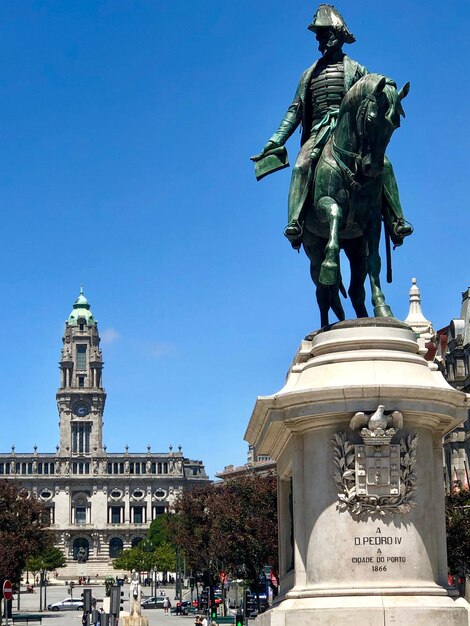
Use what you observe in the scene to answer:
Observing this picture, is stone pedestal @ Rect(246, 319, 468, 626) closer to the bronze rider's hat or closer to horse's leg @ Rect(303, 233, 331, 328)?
horse's leg @ Rect(303, 233, 331, 328)

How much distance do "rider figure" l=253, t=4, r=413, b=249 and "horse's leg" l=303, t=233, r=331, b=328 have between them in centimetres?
19

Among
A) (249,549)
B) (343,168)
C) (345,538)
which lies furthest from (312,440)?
(249,549)

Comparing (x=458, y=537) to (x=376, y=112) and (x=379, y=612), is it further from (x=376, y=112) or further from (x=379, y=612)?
(x=379, y=612)

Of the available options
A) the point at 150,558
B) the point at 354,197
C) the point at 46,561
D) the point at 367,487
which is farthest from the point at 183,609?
the point at 367,487

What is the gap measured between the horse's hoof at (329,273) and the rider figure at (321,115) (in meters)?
0.88

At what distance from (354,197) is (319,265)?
112 centimetres

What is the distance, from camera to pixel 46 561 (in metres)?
136

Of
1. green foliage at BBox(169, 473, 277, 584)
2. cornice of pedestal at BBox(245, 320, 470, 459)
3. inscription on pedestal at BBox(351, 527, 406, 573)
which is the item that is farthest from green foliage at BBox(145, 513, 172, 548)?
inscription on pedestal at BBox(351, 527, 406, 573)

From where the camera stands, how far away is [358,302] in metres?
16.8

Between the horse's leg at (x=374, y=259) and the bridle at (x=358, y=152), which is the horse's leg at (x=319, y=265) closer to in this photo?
the horse's leg at (x=374, y=259)

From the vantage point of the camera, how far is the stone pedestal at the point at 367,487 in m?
14.0

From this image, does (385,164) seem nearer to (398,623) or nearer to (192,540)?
(398,623)

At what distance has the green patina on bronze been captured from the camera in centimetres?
1571

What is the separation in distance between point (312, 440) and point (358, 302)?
2.78 metres
